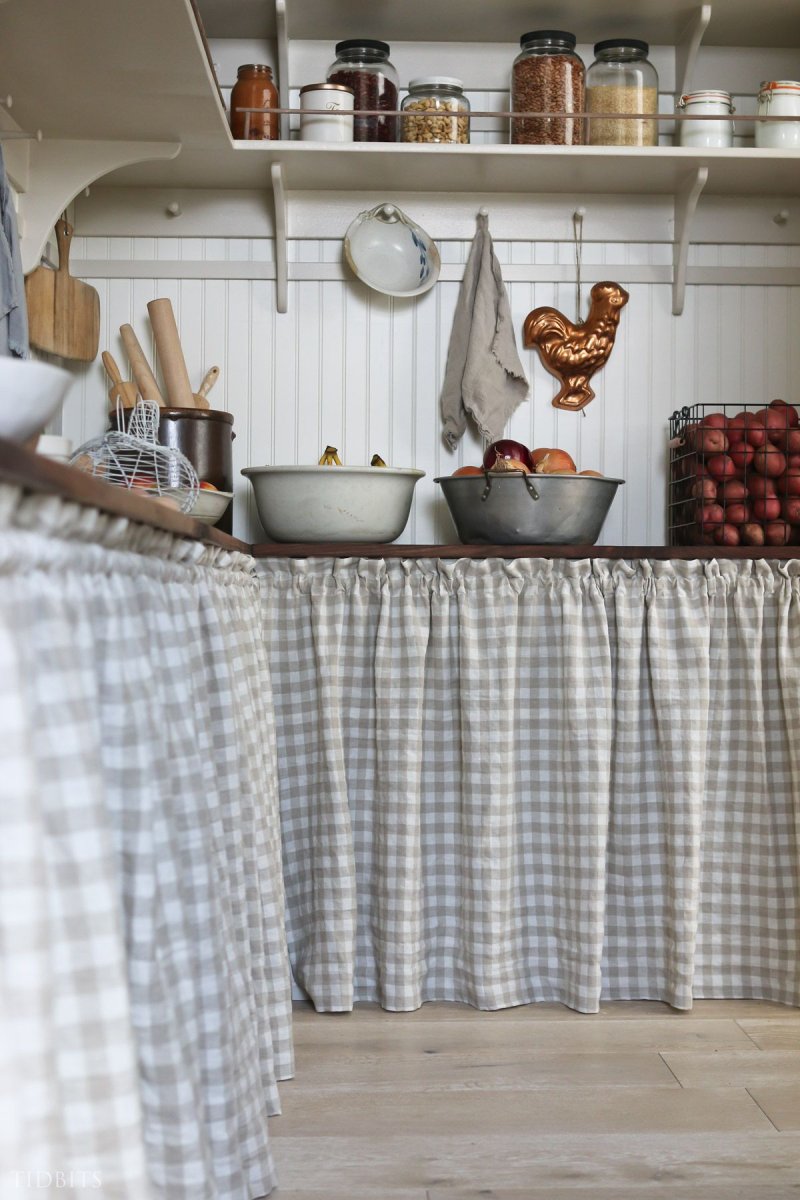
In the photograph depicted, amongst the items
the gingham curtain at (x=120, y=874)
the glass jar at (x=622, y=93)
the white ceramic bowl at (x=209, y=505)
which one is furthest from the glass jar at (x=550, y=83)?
the gingham curtain at (x=120, y=874)

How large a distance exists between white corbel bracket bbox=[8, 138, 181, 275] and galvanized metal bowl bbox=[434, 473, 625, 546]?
853mm

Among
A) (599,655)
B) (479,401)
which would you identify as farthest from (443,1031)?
(479,401)

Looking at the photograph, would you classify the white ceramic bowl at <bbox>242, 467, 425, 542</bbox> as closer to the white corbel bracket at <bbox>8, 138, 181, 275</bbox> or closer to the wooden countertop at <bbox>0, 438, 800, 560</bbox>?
the wooden countertop at <bbox>0, 438, 800, 560</bbox>

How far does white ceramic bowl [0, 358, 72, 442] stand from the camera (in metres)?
0.75

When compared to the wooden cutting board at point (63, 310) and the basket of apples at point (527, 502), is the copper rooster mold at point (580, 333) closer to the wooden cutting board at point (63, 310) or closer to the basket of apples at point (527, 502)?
the basket of apples at point (527, 502)

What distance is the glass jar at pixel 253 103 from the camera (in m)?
2.26

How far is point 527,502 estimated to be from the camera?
2.05m

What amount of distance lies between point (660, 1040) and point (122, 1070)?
4.33 feet

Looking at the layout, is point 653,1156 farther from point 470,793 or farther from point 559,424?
point 559,424

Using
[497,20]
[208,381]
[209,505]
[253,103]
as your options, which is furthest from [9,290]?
[497,20]

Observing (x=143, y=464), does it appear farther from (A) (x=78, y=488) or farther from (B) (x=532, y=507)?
(A) (x=78, y=488)

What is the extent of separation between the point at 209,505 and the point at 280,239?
76 cm

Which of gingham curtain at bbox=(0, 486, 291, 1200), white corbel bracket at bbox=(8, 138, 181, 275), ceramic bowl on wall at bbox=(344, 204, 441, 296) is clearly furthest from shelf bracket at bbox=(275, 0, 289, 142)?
gingham curtain at bbox=(0, 486, 291, 1200)

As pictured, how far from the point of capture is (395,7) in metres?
2.33
